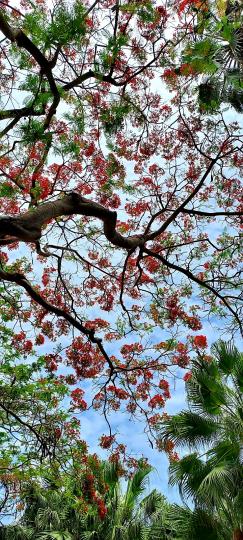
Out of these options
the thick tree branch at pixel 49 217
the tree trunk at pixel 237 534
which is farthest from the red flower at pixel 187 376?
the thick tree branch at pixel 49 217

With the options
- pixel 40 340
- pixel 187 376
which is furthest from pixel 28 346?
pixel 187 376

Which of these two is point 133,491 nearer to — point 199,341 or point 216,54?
point 199,341

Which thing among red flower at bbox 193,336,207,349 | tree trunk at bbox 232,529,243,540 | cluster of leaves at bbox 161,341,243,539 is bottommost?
tree trunk at bbox 232,529,243,540

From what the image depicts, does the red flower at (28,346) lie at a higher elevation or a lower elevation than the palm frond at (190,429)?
higher

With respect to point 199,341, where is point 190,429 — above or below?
below

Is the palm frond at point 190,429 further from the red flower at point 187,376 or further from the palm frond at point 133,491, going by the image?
the palm frond at point 133,491

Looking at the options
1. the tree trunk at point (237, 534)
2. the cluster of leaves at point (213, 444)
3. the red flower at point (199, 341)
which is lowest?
the tree trunk at point (237, 534)

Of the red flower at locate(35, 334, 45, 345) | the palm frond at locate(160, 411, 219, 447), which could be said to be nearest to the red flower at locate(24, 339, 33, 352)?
the red flower at locate(35, 334, 45, 345)

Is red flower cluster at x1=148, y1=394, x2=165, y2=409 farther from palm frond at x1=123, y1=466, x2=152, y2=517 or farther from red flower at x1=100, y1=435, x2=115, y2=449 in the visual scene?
palm frond at x1=123, y1=466, x2=152, y2=517

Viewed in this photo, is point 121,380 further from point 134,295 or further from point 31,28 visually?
point 31,28

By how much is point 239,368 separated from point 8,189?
486 centimetres

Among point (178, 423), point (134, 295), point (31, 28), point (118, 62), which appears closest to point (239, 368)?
point (178, 423)

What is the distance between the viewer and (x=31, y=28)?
16.1 feet

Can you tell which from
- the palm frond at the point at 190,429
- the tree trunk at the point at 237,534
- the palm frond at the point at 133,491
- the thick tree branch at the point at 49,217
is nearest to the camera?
the thick tree branch at the point at 49,217
